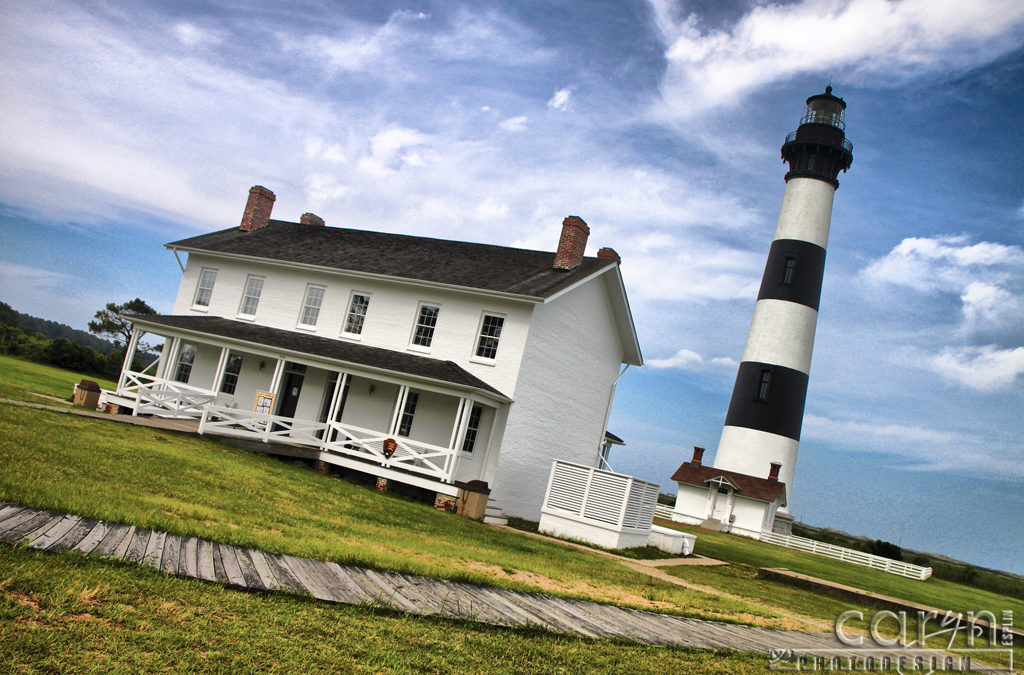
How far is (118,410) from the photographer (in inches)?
851

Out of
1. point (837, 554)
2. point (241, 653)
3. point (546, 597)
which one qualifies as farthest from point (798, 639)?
point (837, 554)

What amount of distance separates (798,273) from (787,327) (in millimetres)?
2807

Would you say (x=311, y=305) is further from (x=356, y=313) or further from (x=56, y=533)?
(x=56, y=533)

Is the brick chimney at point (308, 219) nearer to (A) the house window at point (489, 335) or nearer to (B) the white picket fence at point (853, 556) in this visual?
(A) the house window at point (489, 335)

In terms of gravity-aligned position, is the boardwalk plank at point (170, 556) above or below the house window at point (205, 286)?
below

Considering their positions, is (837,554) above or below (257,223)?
below

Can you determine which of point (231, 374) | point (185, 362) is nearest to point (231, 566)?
point (231, 374)

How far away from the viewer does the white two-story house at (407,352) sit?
2036 cm

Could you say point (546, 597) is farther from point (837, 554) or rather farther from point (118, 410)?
point (837, 554)

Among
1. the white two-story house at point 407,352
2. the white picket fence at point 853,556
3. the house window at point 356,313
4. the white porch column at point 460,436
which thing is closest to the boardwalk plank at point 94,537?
the white two-story house at point 407,352

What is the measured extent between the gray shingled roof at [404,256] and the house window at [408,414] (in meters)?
3.49

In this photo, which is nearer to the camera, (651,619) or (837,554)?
(651,619)

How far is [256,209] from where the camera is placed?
2873cm

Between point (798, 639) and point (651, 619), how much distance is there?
6.04 ft
